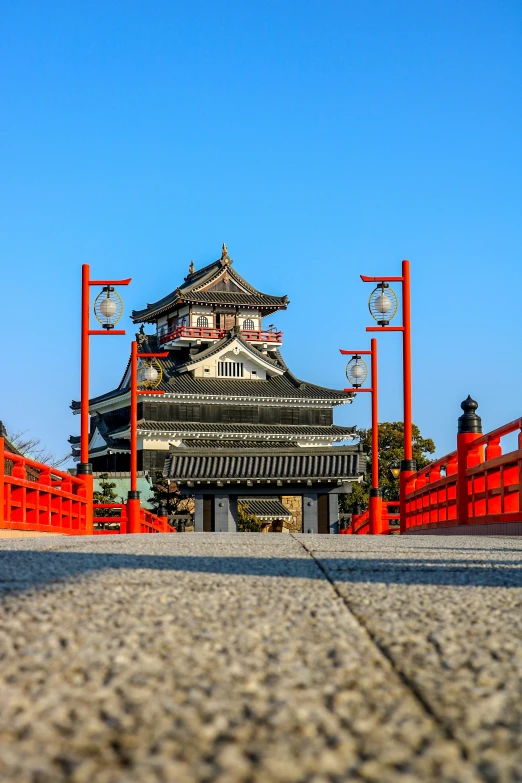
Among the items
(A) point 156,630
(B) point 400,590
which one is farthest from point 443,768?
(B) point 400,590

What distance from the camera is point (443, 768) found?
157 centimetres

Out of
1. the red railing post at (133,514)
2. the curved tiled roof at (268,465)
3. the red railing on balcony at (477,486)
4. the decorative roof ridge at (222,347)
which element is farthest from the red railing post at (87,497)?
the decorative roof ridge at (222,347)

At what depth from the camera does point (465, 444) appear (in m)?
12.6

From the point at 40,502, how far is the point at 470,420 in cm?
582

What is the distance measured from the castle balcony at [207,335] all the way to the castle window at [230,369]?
1588mm

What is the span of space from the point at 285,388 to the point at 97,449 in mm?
10378

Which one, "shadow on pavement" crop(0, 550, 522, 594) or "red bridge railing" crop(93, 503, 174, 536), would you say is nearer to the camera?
"shadow on pavement" crop(0, 550, 522, 594)

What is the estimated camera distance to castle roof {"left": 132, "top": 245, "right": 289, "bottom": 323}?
2188 inches

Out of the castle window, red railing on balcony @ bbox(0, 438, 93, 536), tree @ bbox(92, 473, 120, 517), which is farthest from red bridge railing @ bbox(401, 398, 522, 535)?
the castle window

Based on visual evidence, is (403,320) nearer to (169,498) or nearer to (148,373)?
(148,373)

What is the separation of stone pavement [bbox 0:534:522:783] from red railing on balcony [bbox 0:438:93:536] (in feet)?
23.8

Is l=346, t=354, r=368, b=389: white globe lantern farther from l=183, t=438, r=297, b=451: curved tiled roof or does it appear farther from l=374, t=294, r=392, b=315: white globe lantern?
l=183, t=438, r=297, b=451: curved tiled roof

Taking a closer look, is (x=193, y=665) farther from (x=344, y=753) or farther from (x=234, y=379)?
(x=234, y=379)

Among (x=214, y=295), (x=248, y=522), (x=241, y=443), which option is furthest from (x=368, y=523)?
(x=214, y=295)
